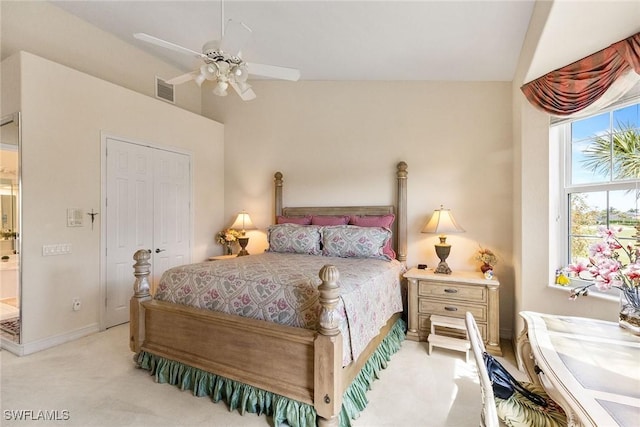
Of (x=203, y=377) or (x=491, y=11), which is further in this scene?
(x=491, y=11)

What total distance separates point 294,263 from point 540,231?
224 centimetres

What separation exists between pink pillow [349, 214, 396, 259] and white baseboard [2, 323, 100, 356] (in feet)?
10.8

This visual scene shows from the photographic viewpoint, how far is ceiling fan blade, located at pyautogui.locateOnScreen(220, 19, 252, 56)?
6.58ft

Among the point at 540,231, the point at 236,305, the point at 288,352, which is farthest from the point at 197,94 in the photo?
the point at 540,231

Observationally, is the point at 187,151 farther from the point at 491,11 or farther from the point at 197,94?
the point at 491,11

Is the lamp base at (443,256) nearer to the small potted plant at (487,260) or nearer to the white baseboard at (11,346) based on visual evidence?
the small potted plant at (487,260)

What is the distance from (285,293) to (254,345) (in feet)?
1.29

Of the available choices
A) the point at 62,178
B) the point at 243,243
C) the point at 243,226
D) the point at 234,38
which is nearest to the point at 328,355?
the point at 234,38

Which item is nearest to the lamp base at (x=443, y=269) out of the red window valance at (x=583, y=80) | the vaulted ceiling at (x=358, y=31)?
the red window valance at (x=583, y=80)

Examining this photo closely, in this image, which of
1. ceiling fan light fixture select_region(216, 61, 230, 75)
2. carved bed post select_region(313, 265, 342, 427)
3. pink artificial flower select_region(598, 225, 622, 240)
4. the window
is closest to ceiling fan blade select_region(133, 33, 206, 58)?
ceiling fan light fixture select_region(216, 61, 230, 75)

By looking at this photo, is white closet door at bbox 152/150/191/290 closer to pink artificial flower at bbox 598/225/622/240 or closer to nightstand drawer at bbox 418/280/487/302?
nightstand drawer at bbox 418/280/487/302

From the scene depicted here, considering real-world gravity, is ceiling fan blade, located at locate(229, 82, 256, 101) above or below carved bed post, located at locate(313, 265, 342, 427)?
above

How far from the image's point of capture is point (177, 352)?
7.70 feet

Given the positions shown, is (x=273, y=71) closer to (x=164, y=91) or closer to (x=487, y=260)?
(x=487, y=260)
